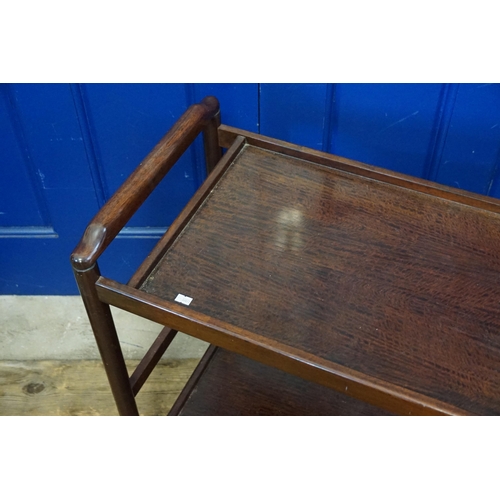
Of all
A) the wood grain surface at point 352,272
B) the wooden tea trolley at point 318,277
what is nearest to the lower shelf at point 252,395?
the wooden tea trolley at point 318,277

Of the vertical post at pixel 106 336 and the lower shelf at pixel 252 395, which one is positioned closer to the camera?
the vertical post at pixel 106 336

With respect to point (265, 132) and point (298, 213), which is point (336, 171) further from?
point (265, 132)

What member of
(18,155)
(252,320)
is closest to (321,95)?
(252,320)

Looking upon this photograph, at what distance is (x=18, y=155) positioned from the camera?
135 cm

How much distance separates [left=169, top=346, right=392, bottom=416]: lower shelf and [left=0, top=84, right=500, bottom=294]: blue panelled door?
427mm

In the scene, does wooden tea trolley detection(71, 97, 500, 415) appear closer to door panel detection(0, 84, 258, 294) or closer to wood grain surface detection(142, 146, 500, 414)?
wood grain surface detection(142, 146, 500, 414)

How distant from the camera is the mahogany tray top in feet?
2.60

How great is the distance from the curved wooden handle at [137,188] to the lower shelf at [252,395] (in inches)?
19.1

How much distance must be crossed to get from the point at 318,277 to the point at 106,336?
329 millimetres

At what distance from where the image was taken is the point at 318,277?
92cm

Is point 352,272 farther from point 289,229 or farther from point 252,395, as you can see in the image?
point 252,395

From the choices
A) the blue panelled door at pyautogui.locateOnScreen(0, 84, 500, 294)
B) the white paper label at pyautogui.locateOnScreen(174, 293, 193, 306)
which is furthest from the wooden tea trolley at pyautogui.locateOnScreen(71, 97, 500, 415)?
the blue panelled door at pyautogui.locateOnScreen(0, 84, 500, 294)

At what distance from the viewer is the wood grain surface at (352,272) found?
816mm

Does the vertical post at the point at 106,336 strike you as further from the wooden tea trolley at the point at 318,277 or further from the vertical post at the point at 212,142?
the vertical post at the point at 212,142
